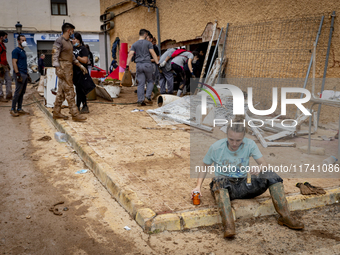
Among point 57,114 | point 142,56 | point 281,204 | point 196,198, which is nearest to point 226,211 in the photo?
point 196,198

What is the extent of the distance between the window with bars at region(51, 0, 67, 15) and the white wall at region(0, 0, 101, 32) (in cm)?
34

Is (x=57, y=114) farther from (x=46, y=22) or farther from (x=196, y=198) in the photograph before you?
(x=46, y=22)

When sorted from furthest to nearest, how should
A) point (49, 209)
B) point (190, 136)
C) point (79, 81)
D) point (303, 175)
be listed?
point (79, 81), point (190, 136), point (303, 175), point (49, 209)

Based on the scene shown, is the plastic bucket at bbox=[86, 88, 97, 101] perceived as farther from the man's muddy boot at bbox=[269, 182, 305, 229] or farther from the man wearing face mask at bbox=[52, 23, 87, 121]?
the man's muddy boot at bbox=[269, 182, 305, 229]

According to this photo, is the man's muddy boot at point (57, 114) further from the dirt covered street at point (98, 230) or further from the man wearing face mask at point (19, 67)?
the dirt covered street at point (98, 230)

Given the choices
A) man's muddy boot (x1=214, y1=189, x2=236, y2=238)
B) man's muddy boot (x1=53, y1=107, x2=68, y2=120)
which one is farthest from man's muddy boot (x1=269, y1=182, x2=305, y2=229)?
man's muddy boot (x1=53, y1=107, x2=68, y2=120)

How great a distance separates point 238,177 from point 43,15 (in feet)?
81.8

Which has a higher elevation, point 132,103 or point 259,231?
point 132,103

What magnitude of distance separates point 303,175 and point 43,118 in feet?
21.8

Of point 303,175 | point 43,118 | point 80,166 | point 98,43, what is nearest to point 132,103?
point 43,118

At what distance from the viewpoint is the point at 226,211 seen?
9.15 ft

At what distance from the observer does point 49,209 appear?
10.6 ft

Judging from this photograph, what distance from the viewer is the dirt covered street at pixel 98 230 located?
8.36ft

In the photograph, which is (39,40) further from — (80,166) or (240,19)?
(80,166)
